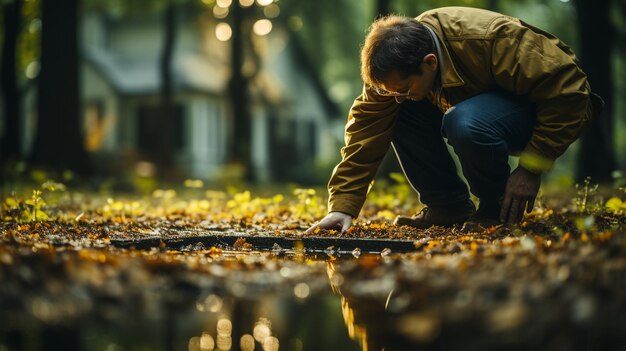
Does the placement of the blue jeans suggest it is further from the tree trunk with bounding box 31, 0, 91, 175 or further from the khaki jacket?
the tree trunk with bounding box 31, 0, 91, 175

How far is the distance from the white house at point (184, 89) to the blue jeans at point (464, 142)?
63.7 feet

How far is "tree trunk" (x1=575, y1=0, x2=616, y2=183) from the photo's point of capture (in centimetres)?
1123

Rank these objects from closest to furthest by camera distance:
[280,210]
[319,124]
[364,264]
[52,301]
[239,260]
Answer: [52,301]
[364,264]
[239,260]
[280,210]
[319,124]

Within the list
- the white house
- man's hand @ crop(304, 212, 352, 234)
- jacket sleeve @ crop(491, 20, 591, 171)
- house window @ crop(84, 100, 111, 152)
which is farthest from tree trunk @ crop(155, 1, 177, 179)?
jacket sleeve @ crop(491, 20, 591, 171)

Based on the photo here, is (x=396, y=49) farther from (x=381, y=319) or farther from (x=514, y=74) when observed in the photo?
(x=381, y=319)

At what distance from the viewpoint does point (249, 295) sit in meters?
2.55

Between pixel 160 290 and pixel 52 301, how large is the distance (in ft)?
1.22

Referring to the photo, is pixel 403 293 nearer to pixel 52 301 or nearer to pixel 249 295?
pixel 249 295

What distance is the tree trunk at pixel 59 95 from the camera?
41.5ft

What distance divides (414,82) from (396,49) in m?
0.24

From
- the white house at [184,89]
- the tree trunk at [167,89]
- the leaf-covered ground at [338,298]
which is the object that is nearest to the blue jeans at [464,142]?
the leaf-covered ground at [338,298]

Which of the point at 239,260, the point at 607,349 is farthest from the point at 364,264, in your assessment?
the point at 607,349

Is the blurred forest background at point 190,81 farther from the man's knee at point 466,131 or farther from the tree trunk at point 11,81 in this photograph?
the man's knee at point 466,131

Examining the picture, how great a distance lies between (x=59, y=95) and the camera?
12977 millimetres
